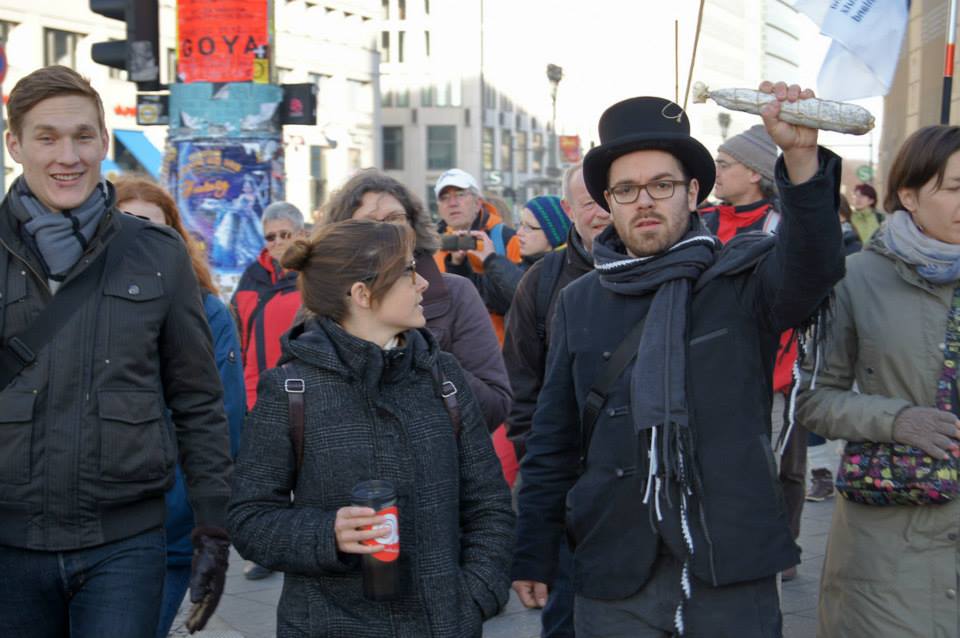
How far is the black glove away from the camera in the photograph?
346 cm

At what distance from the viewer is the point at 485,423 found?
3514 millimetres

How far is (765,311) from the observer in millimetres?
3217

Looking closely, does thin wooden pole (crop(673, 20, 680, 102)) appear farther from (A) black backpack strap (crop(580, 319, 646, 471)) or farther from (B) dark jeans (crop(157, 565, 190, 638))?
(B) dark jeans (crop(157, 565, 190, 638))

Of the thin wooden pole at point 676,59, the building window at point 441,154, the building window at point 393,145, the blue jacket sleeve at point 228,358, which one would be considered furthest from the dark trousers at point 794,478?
the building window at point 393,145

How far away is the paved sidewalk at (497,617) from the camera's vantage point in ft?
19.6

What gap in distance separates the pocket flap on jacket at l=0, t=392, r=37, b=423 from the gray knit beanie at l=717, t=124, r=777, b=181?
4.05m

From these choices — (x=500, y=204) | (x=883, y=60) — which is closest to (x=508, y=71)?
(x=500, y=204)

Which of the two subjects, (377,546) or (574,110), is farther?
(574,110)

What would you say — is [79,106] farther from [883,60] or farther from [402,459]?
[883,60]

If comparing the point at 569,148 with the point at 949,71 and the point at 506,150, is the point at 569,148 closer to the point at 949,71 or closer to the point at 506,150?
the point at 506,150

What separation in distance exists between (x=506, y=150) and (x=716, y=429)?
88.3 m

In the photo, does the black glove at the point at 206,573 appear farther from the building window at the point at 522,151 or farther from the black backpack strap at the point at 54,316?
the building window at the point at 522,151

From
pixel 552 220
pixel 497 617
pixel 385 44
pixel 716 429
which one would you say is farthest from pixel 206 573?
pixel 385 44

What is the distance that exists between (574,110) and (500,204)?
327 feet
